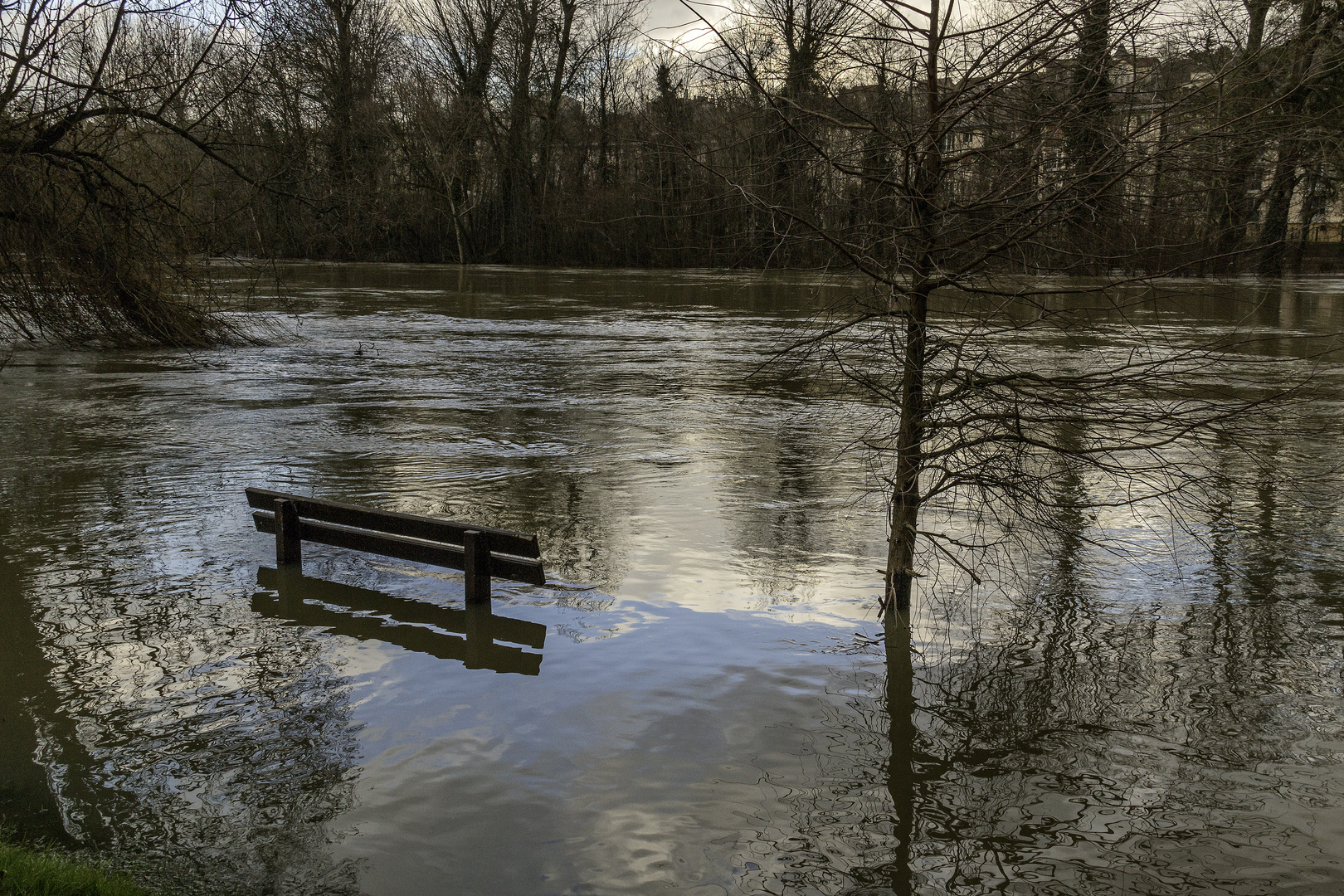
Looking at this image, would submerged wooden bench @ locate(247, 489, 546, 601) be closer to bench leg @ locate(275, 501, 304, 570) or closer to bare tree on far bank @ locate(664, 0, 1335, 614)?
bench leg @ locate(275, 501, 304, 570)

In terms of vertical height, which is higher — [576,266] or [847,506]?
[576,266]

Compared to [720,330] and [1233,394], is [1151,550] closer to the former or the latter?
[1233,394]

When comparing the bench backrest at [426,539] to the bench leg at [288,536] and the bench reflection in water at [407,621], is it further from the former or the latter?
the bench reflection in water at [407,621]

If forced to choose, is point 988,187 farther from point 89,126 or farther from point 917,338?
point 89,126

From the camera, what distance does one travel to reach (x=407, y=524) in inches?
299

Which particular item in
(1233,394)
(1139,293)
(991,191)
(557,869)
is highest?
(991,191)

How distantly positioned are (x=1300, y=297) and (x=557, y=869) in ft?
122

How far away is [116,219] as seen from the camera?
1298 cm

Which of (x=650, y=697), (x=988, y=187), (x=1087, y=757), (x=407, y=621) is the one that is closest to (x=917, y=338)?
(x=988, y=187)

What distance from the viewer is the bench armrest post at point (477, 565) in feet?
23.7

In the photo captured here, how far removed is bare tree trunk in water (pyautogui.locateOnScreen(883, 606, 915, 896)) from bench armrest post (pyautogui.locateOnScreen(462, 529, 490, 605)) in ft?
9.00

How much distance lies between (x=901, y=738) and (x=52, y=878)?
3925 millimetres

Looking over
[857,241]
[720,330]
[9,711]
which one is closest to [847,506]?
[857,241]

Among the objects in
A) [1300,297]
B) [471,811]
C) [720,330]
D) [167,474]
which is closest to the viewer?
[471,811]
